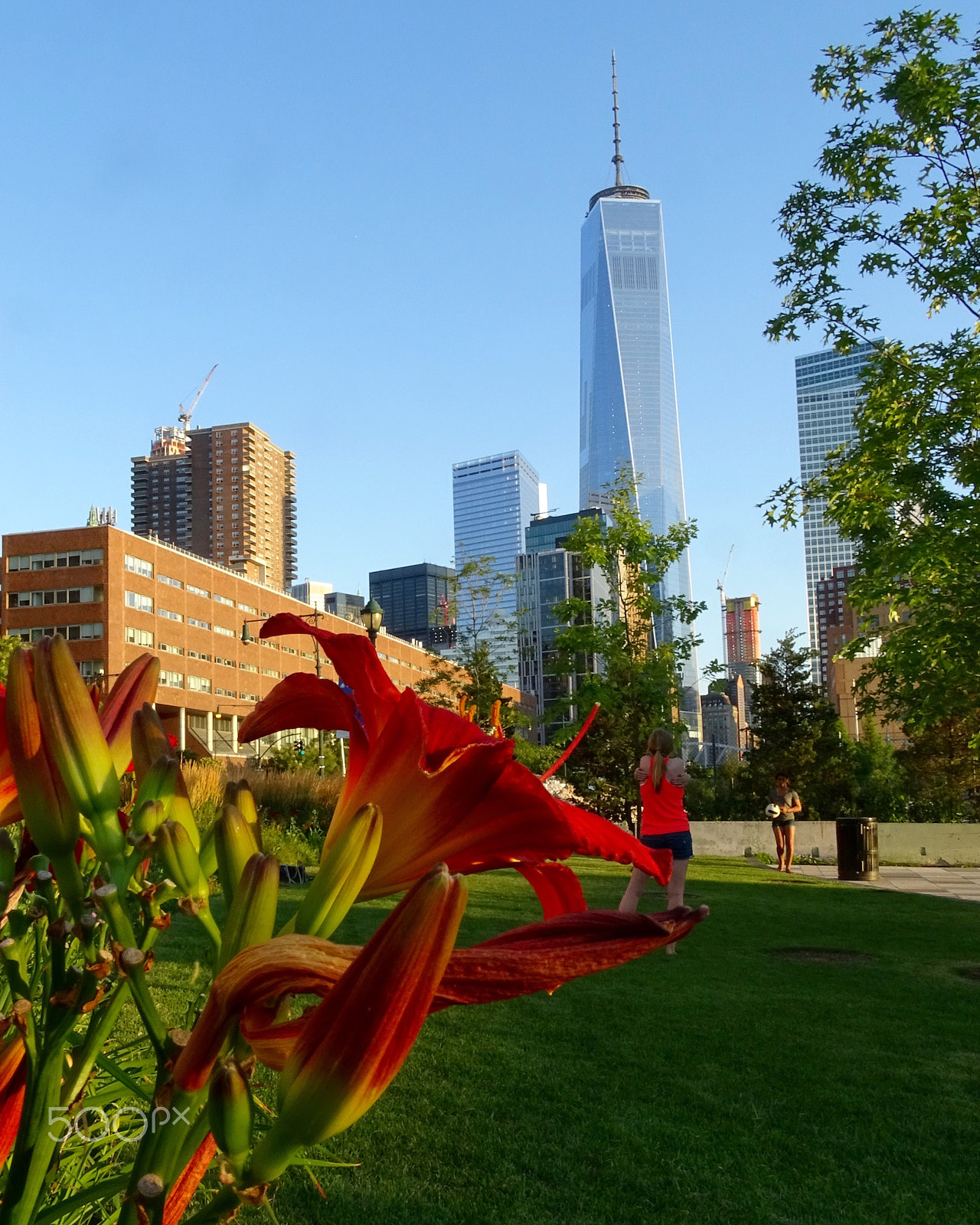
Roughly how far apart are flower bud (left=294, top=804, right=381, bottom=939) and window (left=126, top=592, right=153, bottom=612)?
60951 millimetres

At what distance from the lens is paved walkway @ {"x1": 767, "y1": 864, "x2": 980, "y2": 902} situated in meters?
12.5

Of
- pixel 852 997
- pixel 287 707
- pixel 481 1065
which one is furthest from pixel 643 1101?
pixel 287 707

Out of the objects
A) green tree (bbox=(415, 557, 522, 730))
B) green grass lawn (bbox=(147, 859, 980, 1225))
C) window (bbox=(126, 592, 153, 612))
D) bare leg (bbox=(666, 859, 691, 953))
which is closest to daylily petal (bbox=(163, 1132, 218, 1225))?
green grass lawn (bbox=(147, 859, 980, 1225))

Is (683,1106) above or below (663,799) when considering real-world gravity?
below

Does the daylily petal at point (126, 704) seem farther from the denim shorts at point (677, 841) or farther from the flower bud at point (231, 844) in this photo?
the denim shorts at point (677, 841)

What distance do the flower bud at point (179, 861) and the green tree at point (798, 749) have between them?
2048 cm

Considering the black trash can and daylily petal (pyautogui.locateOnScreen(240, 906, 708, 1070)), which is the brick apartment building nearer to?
the black trash can

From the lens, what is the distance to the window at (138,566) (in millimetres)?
58250

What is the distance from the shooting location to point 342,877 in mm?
582

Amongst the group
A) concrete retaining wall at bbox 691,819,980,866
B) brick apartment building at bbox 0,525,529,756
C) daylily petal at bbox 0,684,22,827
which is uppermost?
brick apartment building at bbox 0,525,529,756

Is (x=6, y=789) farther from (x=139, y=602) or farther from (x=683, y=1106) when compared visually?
(x=139, y=602)

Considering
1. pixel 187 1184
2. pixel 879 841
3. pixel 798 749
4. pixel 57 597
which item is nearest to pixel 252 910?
pixel 187 1184

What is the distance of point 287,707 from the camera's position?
0.87 meters

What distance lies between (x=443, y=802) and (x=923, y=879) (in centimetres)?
1551
